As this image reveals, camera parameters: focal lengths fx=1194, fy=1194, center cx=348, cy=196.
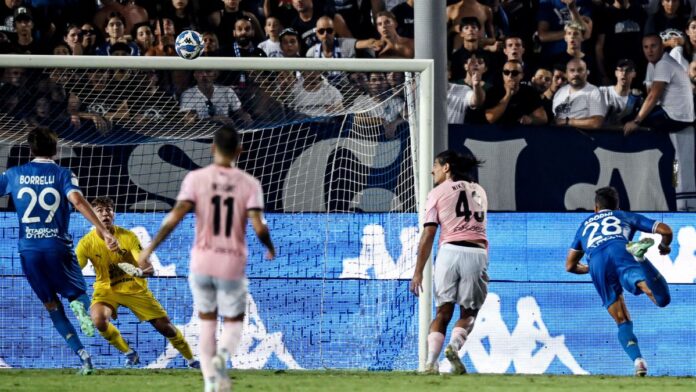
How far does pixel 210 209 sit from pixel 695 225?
735cm

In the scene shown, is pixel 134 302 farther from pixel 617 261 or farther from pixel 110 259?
Answer: pixel 617 261

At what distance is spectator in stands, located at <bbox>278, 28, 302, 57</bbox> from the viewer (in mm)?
14625

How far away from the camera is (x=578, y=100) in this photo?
47.4 feet

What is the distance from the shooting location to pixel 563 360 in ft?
42.2

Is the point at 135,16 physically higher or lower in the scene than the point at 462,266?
higher

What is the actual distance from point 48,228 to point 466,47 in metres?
6.28

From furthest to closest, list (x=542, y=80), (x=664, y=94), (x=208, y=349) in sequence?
(x=542, y=80) → (x=664, y=94) → (x=208, y=349)

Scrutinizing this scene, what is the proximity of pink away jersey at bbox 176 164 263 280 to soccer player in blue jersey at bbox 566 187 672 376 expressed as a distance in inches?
217

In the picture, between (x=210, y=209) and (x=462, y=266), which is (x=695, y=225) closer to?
(x=462, y=266)

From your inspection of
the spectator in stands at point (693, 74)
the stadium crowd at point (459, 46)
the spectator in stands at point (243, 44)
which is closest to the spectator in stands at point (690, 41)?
the stadium crowd at point (459, 46)

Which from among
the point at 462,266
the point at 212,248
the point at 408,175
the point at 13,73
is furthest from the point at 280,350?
the point at 212,248

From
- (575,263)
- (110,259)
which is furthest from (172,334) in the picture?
(575,263)

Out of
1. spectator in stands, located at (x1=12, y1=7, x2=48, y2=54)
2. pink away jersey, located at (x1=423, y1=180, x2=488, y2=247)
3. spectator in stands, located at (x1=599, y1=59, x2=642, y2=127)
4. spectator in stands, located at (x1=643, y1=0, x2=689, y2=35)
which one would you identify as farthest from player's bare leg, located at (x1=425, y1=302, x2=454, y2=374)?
spectator in stands, located at (x1=12, y1=7, x2=48, y2=54)

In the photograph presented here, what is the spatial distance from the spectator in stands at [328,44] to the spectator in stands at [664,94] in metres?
3.63
